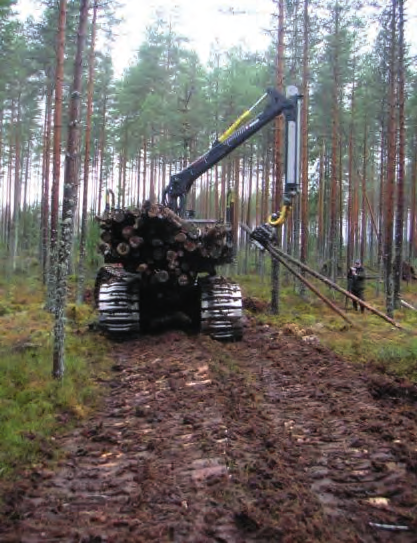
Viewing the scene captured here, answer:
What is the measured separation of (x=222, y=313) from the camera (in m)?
9.88

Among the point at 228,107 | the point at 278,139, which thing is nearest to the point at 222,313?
the point at 278,139

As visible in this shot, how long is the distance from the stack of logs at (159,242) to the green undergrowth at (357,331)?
2.86 meters

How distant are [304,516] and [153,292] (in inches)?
314

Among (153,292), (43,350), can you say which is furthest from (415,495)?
(153,292)

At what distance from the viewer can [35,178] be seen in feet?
154

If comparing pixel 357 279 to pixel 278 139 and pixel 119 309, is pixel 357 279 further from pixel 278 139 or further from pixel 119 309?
pixel 119 309

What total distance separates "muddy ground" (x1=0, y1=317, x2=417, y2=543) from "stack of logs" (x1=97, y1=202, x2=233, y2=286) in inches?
131

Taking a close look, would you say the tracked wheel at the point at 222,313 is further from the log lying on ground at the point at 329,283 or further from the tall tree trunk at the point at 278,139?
the tall tree trunk at the point at 278,139

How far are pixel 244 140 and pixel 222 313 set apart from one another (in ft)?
14.3

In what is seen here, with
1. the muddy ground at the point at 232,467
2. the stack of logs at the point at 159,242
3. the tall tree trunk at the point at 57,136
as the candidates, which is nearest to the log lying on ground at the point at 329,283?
the stack of logs at the point at 159,242

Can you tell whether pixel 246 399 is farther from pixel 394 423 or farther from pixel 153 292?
pixel 153 292

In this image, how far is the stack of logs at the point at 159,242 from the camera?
9.52m

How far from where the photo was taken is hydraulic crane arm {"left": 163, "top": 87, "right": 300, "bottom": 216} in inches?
413

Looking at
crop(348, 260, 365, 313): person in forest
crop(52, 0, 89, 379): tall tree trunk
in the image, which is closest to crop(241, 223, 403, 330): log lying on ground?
crop(52, 0, 89, 379): tall tree trunk
